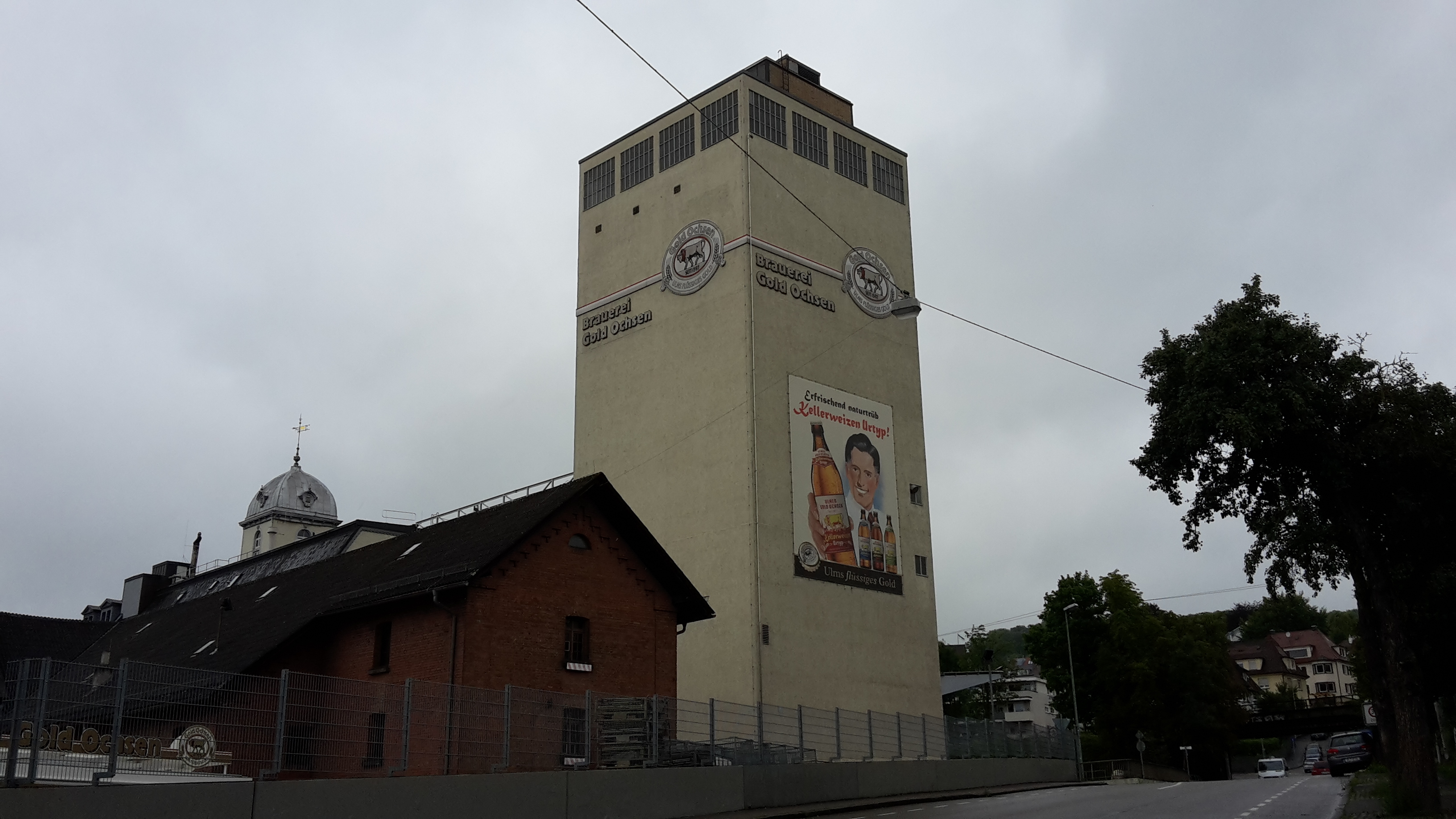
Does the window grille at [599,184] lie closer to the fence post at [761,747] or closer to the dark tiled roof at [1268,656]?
the fence post at [761,747]

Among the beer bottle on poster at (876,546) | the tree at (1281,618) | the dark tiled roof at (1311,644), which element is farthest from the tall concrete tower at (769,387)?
the tree at (1281,618)

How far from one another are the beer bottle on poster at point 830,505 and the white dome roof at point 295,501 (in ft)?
227

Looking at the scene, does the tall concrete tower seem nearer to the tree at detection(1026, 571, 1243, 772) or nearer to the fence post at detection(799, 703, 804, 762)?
the fence post at detection(799, 703, 804, 762)

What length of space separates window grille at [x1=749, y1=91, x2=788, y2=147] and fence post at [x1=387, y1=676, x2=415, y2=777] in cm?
3254

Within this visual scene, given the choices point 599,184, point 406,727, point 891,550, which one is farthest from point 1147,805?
point 599,184

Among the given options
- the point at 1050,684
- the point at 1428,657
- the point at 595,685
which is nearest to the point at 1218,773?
the point at 1050,684

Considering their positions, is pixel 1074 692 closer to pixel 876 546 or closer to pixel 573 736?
pixel 876 546

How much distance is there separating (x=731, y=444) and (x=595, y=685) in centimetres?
1578

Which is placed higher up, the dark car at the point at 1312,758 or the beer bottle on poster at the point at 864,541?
the beer bottle on poster at the point at 864,541

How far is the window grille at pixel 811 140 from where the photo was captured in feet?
161

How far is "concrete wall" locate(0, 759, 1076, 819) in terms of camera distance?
14.9 metres

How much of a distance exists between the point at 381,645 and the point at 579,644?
5.21m

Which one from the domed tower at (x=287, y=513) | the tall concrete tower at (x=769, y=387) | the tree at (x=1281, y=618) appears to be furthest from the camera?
the tree at (x=1281, y=618)

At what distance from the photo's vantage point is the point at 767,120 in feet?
158
